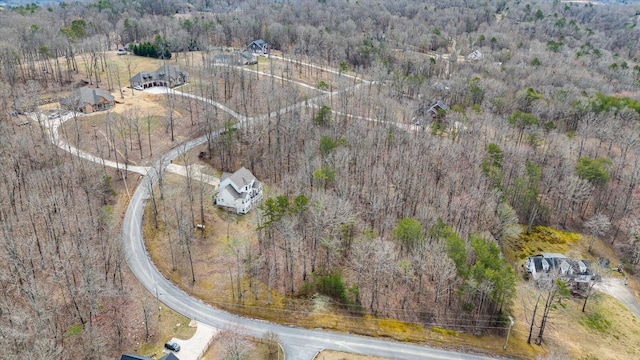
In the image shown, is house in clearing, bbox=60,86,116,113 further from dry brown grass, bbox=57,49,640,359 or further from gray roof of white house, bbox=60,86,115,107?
dry brown grass, bbox=57,49,640,359

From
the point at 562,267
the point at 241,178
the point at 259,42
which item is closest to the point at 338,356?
the point at 241,178

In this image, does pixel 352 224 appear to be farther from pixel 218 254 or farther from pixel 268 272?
pixel 218 254

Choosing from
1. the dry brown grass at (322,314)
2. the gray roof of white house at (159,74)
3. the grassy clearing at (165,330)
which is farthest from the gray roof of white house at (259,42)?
the grassy clearing at (165,330)

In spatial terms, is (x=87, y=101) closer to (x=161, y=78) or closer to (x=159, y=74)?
(x=161, y=78)

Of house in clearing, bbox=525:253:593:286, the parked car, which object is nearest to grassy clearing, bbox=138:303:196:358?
the parked car

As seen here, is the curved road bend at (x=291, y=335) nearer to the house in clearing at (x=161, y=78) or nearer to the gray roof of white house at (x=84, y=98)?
the gray roof of white house at (x=84, y=98)

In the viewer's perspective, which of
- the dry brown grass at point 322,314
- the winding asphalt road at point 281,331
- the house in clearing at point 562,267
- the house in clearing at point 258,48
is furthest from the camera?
the house in clearing at point 258,48
